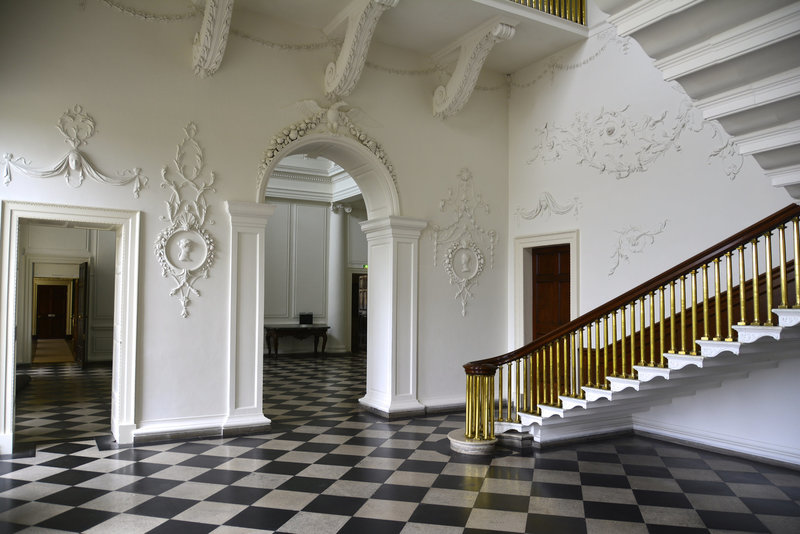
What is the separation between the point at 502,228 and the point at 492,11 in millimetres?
3271

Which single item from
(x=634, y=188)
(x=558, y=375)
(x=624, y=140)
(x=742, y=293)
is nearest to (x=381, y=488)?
(x=558, y=375)

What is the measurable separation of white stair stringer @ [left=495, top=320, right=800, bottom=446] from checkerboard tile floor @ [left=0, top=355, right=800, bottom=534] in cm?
25

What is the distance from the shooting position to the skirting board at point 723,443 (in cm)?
599

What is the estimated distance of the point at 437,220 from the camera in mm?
8812

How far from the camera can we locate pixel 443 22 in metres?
7.93

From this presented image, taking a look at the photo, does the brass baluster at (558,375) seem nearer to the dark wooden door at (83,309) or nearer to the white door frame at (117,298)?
the white door frame at (117,298)

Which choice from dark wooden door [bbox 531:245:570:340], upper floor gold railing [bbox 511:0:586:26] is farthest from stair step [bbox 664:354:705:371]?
upper floor gold railing [bbox 511:0:586:26]

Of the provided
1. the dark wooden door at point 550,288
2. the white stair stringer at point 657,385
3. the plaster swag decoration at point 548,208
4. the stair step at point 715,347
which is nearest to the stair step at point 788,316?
the white stair stringer at point 657,385

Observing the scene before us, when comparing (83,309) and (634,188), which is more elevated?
(634,188)

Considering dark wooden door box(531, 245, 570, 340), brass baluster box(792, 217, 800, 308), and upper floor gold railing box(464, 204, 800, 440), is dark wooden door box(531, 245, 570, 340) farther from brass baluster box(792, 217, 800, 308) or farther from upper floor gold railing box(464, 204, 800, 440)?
brass baluster box(792, 217, 800, 308)

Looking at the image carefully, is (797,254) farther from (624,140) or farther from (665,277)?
(624,140)

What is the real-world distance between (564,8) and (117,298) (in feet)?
22.9

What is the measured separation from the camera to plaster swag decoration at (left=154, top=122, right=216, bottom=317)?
22.5 ft

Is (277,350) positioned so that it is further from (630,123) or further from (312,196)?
(630,123)
